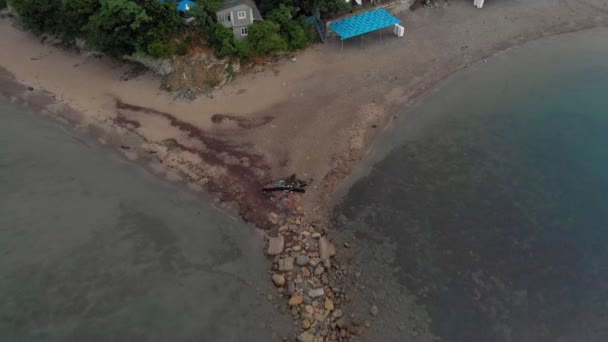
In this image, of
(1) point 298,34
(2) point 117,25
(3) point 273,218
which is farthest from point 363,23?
(3) point 273,218

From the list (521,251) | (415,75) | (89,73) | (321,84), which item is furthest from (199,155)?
(521,251)

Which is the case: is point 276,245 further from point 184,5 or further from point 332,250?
point 184,5

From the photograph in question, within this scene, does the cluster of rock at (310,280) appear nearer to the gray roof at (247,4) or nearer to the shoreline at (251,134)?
the shoreline at (251,134)

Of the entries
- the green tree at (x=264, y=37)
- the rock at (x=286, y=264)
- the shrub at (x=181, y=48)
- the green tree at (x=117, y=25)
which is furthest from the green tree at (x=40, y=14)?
the rock at (x=286, y=264)

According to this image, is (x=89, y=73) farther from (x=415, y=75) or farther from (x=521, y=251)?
(x=521, y=251)

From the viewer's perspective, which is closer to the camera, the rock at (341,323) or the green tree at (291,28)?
the rock at (341,323)

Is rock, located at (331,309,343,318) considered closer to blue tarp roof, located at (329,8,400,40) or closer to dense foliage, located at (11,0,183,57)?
blue tarp roof, located at (329,8,400,40)

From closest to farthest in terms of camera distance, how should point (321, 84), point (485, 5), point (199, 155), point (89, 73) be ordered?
point (199, 155), point (321, 84), point (89, 73), point (485, 5)

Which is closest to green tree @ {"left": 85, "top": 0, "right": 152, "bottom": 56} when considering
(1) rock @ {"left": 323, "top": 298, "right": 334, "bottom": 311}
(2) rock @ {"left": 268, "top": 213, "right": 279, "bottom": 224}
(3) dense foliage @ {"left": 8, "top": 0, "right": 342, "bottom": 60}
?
(3) dense foliage @ {"left": 8, "top": 0, "right": 342, "bottom": 60}
